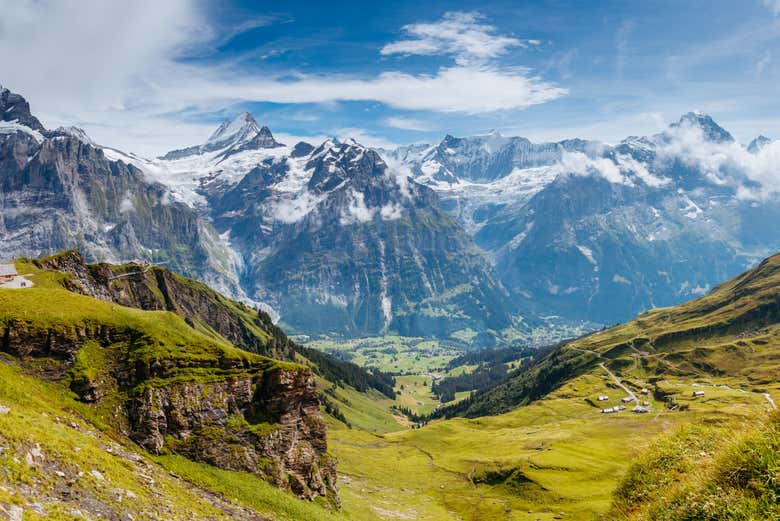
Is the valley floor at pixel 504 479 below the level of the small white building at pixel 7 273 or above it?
below

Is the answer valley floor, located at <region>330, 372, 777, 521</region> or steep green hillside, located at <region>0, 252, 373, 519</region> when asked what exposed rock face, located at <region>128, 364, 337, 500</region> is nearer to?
steep green hillside, located at <region>0, 252, 373, 519</region>

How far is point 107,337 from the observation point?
75.1m

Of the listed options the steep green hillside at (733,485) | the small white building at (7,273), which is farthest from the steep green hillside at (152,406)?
the steep green hillside at (733,485)

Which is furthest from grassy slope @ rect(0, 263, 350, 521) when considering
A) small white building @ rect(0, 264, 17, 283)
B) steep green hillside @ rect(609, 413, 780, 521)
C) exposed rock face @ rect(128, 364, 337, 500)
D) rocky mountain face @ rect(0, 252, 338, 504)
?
steep green hillside @ rect(609, 413, 780, 521)

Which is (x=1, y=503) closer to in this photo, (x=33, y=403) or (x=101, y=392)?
(x=33, y=403)

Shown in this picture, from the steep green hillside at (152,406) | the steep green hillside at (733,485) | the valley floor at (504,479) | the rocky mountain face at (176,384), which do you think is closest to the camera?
the steep green hillside at (733,485)

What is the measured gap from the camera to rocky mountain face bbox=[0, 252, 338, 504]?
2648 inches

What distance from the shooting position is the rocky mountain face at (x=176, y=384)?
6725 centimetres

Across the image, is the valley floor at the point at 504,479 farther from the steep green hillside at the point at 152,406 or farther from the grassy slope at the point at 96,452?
the grassy slope at the point at 96,452

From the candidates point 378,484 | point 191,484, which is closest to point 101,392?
point 191,484

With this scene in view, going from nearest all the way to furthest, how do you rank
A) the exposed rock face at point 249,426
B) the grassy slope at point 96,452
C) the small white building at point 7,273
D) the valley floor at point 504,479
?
the grassy slope at point 96,452 < the exposed rock face at point 249,426 < the small white building at point 7,273 < the valley floor at point 504,479

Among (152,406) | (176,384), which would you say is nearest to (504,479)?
(176,384)

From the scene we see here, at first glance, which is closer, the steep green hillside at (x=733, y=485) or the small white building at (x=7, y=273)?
the steep green hillside at (x=733, y=485)

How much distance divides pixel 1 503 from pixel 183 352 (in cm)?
5078
